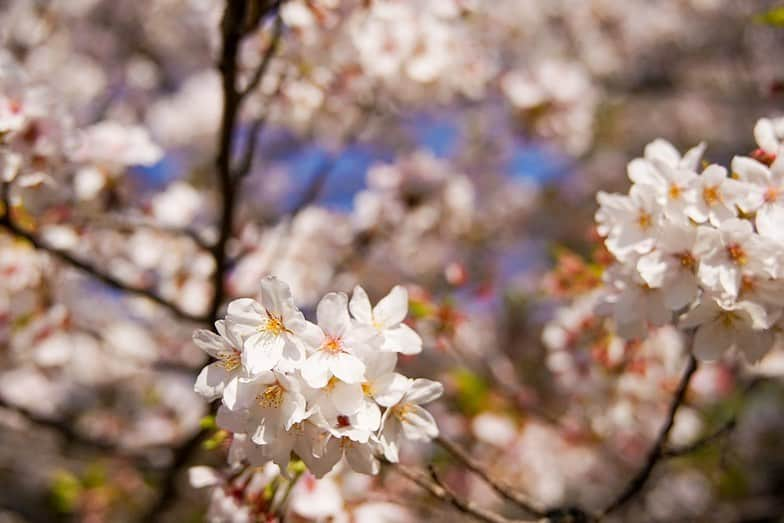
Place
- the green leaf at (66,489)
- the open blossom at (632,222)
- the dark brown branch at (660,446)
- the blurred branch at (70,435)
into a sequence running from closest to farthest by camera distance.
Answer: the open blossom at (632,222), the dark brown branch at (660,446), the blurred branch at (70,435), the green leaf at (66,489)

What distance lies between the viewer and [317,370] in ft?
4.22

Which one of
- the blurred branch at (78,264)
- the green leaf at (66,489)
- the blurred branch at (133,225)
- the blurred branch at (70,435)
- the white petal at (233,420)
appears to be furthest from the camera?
the green leaf at (66,489)

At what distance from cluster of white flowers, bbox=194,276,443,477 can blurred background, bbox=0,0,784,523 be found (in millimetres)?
320

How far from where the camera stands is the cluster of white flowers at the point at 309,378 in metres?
1.31

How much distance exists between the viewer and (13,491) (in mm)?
4629

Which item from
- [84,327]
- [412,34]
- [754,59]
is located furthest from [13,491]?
[754,59]

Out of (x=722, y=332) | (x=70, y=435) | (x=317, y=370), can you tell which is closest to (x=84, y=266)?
(x=70, y=435)

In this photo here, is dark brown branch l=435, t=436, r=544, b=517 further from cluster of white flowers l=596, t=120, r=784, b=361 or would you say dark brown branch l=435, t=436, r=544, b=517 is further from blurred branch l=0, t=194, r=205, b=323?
blurred branch l=0, t=194, r=205, b=323

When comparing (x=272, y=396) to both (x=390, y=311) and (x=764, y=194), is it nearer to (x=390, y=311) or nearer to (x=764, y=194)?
(x=390, y=311)

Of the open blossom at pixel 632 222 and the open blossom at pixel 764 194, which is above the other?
the open blossom at pixel 764 194

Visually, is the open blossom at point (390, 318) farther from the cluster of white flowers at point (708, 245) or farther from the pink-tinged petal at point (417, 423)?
the cluster of white flowers at point (708, 245)

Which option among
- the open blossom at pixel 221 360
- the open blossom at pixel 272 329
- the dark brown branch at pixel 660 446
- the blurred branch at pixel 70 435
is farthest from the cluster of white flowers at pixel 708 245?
the blurred branch at pixel 70 435

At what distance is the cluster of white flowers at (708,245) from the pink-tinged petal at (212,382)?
0.91 m

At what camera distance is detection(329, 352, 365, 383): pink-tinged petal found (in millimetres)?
1288
